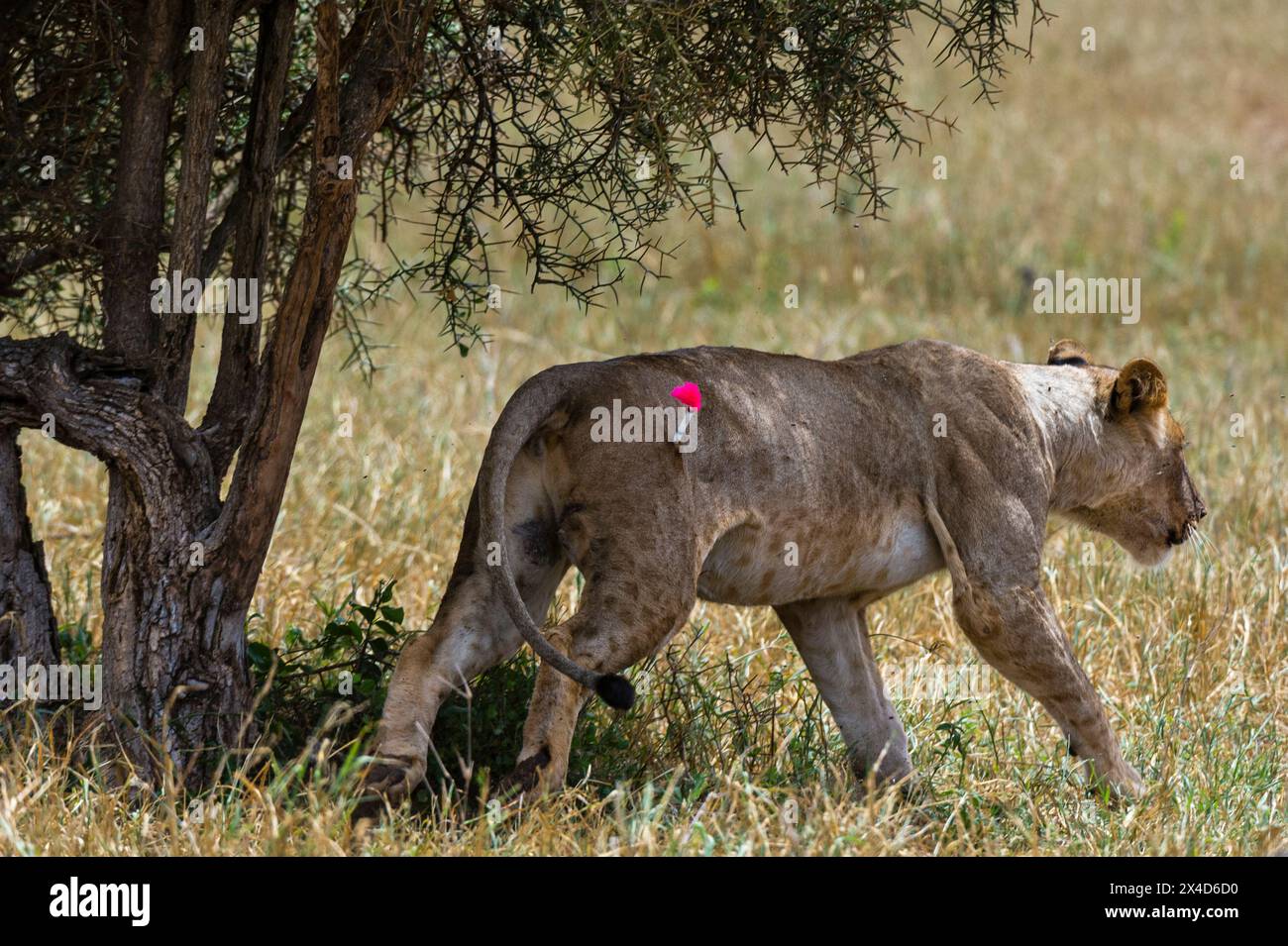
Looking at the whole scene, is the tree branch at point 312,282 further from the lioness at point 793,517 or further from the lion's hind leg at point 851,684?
the lion's hind leg at point 851,684

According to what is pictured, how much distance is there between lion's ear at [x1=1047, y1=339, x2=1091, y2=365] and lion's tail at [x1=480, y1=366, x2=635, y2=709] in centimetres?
228

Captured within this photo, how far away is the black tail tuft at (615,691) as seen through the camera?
385cm

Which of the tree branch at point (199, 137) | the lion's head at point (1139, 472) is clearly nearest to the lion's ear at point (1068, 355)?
the lion's head at point (1139, 472)

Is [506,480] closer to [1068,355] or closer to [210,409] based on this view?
[210,409]

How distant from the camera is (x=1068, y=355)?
19.5 ft

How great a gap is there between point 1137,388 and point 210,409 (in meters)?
3.01

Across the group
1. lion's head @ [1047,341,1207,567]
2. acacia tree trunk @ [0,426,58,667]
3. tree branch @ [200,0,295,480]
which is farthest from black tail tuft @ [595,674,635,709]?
lion's head @ [1047,341,1207,567]

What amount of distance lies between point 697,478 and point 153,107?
5.98 ft

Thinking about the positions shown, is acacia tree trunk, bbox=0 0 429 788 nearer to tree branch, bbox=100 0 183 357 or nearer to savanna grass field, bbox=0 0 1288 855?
tree branch, bbox=100 0 183 357

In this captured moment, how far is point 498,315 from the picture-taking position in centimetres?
1241

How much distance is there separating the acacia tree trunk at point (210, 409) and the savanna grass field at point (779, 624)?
25cm

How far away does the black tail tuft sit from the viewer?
3.85 metres
